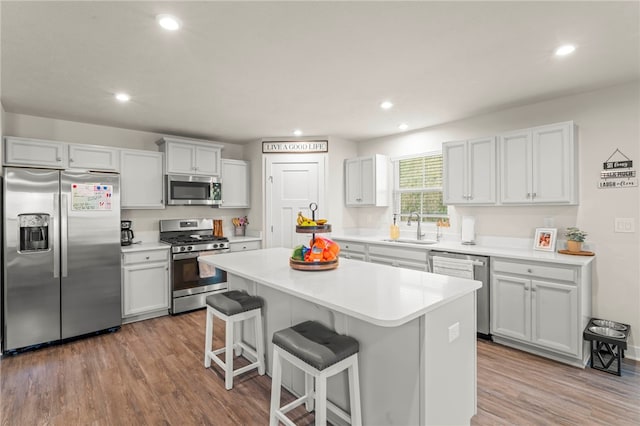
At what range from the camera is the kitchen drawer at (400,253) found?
3.76 m

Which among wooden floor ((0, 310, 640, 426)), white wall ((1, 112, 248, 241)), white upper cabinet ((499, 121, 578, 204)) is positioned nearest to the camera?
wooden floor ((0, 310, 640, 426))

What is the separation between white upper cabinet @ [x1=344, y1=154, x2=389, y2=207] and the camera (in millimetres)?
4762

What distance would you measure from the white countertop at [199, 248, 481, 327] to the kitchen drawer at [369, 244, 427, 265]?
1.36m

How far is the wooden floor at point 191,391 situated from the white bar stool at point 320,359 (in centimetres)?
39

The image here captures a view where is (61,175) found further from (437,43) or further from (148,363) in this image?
(437,43)

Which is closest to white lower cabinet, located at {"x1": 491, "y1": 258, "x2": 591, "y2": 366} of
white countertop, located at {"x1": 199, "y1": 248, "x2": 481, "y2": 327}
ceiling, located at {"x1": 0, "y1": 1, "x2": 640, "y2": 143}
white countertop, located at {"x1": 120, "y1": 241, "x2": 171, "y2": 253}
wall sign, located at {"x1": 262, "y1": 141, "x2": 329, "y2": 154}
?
white countertop, located at {"x1": 199, "y1": 248, "x2": 481, "y2": 327}

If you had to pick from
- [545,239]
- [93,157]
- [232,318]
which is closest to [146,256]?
[93,157]

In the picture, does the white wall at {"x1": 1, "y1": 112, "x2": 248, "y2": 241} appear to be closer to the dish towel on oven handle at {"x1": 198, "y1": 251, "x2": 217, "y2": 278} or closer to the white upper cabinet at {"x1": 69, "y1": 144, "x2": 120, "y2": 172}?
the white upper cabinet at {"x1": 69, "y1": 144, "x2": 120, "y2": 172}

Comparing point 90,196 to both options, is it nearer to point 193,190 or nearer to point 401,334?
point 193,190

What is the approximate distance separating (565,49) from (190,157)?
4330 millimetres

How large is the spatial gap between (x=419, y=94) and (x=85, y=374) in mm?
3918

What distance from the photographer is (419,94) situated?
10.4 ft

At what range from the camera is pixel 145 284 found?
400 centimetres

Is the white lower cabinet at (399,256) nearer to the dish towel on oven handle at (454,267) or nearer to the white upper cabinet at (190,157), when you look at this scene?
the dish towel on oven handle at (454,267)
